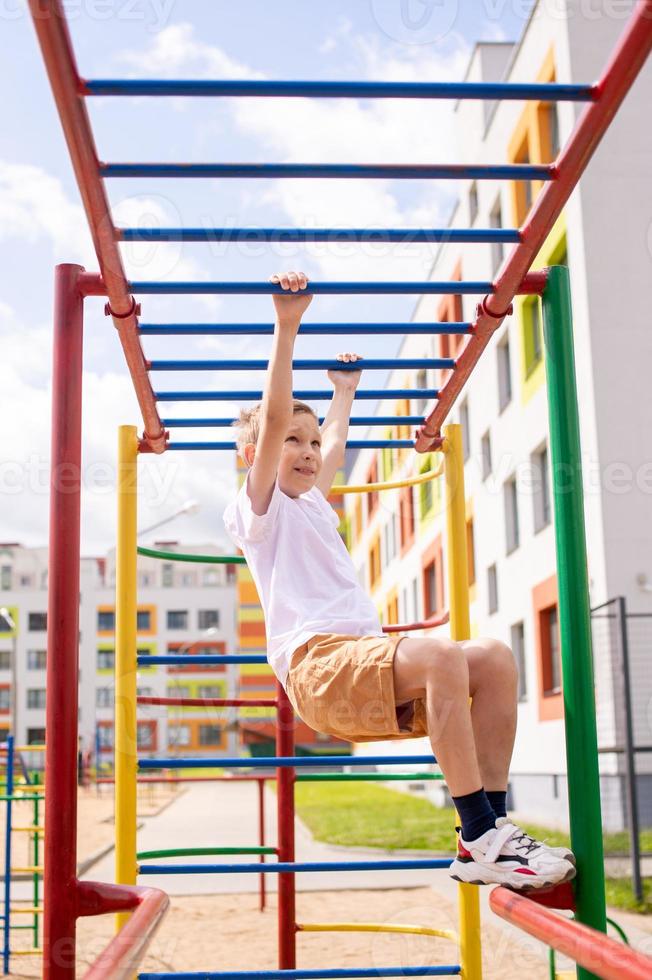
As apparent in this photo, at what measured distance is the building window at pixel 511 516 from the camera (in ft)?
56.7

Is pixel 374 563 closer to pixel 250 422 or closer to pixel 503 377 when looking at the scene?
pixel 503 377

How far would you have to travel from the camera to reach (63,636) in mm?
2580

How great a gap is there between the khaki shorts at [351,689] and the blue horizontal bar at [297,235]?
3.08 feet

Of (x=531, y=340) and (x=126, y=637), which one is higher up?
(x=531, y=340)

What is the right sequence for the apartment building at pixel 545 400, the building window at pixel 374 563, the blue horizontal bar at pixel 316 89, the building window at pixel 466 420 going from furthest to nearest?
1. the building window at pixel 374 563
2. the building window at pixel 466 420
3. the apartment building at pixel 545 400
4. the blue horizontal bar at pixel 316 89

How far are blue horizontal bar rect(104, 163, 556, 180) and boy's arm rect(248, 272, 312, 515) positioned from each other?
0.43 meters

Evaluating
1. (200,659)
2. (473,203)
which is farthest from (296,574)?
(473,203)

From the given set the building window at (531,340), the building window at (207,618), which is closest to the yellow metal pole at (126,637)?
the building window at (531,340)

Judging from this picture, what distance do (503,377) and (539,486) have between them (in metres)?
2.51

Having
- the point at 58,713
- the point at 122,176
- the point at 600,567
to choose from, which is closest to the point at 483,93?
the point at 122,176

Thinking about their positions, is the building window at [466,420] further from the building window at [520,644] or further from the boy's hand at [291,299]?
the boy's hand at [291,299]

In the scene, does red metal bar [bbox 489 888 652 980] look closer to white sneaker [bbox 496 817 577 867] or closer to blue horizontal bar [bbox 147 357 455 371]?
white sneaker [bbox 496 817 577 867]

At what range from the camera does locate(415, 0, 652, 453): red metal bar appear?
180 centimetres

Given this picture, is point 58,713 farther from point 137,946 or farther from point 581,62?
point 581,62
